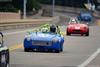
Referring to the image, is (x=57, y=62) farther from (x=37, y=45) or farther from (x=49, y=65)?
(x=37, y=45)

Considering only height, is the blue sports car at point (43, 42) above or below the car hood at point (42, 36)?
below

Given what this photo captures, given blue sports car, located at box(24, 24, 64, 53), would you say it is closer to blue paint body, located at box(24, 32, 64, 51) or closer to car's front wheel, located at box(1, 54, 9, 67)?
blue paint body, located at box(24, 32, 64, 51)

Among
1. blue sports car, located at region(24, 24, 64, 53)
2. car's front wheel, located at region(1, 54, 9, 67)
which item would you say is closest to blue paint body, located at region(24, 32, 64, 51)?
blue sports car, located at region(24, 24, 64, 53)

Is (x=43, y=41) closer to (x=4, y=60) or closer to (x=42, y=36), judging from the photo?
(x=42, y=36)

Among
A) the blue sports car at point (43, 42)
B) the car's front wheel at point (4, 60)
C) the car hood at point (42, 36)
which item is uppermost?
the car's front wheel at point (4, 60)

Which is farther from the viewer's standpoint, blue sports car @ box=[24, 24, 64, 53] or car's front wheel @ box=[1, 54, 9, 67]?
blue sports car @ box=[24, 24, 64, 53]

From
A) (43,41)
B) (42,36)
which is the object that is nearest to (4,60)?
(43,41)

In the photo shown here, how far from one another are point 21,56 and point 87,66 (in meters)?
4.14

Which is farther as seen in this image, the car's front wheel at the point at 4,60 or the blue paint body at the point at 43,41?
the blue paint body at the point at 43,41

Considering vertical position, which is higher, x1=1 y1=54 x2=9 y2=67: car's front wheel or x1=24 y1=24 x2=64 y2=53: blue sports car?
x1=1 y1=54 x2=9 y2=67: car's front wheel

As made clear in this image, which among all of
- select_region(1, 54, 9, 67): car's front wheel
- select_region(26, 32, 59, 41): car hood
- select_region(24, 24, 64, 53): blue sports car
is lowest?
select_region(24, 24, 64, 53): blue sports car

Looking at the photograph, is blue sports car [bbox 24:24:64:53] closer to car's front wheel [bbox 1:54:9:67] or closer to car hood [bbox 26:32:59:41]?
car hood [bbox 26:32:59:41]

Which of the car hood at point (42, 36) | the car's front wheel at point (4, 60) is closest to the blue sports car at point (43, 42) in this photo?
the car hood at point (42, 36)

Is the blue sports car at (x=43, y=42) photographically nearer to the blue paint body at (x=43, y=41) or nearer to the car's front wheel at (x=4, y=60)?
the blue paint body at (x=43, y=41)
